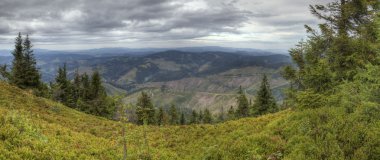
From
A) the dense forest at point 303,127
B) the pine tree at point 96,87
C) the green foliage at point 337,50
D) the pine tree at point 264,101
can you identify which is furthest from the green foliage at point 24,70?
the green foliage at point 337,50

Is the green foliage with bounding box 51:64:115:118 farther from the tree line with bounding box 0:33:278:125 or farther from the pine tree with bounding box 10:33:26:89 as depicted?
the pine tree with bounding box 10:33:26:89

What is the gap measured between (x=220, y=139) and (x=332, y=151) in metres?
7.79

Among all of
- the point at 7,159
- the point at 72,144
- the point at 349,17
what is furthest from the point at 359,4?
the point at 7,159

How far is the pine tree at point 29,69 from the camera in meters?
59.1

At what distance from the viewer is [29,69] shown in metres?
59.3

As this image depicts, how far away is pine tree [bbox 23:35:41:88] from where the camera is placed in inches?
2328

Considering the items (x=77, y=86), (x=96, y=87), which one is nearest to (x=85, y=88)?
(x=96, y=87)

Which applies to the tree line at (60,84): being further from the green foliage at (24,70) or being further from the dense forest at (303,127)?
the dense forest at (303,127)

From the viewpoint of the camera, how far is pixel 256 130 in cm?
1869

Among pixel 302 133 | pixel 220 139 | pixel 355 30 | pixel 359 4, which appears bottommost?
pixel 220 139

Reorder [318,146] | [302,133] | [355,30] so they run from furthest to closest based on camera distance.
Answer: [355,30] < [302,133] < [318,146]

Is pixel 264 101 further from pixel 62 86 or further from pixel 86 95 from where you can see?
pixel 62 86

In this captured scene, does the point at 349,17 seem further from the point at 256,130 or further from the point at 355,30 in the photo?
the point at 256,130

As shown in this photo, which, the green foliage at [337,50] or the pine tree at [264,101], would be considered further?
the pine tree at [264,101]
